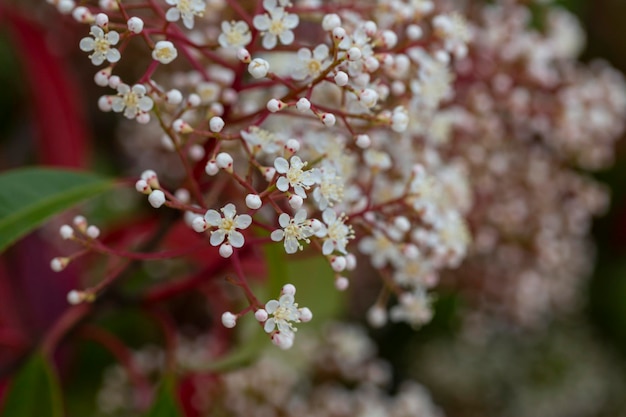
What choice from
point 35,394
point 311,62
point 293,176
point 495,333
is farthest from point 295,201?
point 495,333

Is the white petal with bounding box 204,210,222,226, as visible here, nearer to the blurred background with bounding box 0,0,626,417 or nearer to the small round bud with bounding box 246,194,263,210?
the small round bud with bounding box 246,194,263,210

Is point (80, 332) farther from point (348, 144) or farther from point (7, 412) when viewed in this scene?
point (348, 144)

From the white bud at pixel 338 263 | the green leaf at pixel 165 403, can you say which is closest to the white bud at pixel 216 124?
the white bud at pixel 338 263

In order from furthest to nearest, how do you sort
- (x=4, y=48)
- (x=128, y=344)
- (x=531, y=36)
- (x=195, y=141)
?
(x=4, y=48), (x=128, y=344), (x=531, y=36), (x=195, y=141)

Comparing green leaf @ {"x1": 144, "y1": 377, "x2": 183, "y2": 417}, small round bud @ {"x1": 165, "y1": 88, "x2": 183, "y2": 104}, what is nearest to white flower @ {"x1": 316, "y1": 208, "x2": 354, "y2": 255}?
small round bud @ {"x1": 165, "y1": 88, "x2": 183, "y2": 104}

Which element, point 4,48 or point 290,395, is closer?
point 290,395

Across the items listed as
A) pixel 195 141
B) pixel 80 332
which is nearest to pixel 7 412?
pixel 80 332
